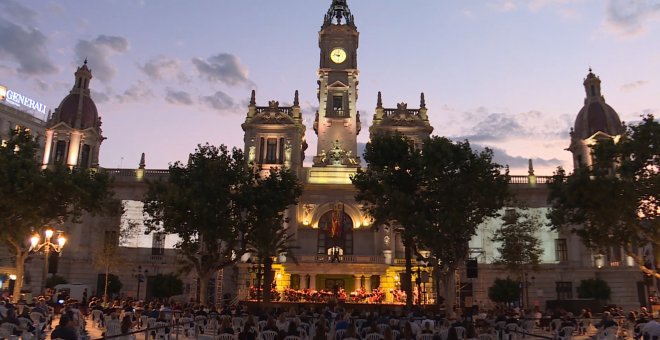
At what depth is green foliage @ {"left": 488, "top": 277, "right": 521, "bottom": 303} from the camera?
4616cm

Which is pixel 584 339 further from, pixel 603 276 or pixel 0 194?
pixel 0 194

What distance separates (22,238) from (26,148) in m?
5.64

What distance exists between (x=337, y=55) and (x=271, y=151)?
13.0 metres

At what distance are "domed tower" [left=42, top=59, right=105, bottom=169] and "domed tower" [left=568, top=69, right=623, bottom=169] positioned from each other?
162 ft

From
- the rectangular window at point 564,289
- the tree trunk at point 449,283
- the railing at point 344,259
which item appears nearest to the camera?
the tree trunk at point 449,283

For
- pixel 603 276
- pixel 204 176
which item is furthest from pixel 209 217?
pixel 603 276

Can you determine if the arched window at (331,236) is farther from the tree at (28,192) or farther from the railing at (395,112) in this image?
the tree at (28,192)

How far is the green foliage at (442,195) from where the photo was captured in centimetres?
3225

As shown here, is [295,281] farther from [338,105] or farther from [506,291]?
[338,105]

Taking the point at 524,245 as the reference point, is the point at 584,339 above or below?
below

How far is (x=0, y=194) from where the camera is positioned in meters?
29.9

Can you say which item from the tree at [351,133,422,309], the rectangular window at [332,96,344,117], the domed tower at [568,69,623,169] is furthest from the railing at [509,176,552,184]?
the tree at [351,133,422,309]

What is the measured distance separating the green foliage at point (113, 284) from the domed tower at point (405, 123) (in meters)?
27.6

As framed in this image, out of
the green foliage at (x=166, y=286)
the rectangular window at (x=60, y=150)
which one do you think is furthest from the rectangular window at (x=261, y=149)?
the rectangular window at (x=60, y=150)
